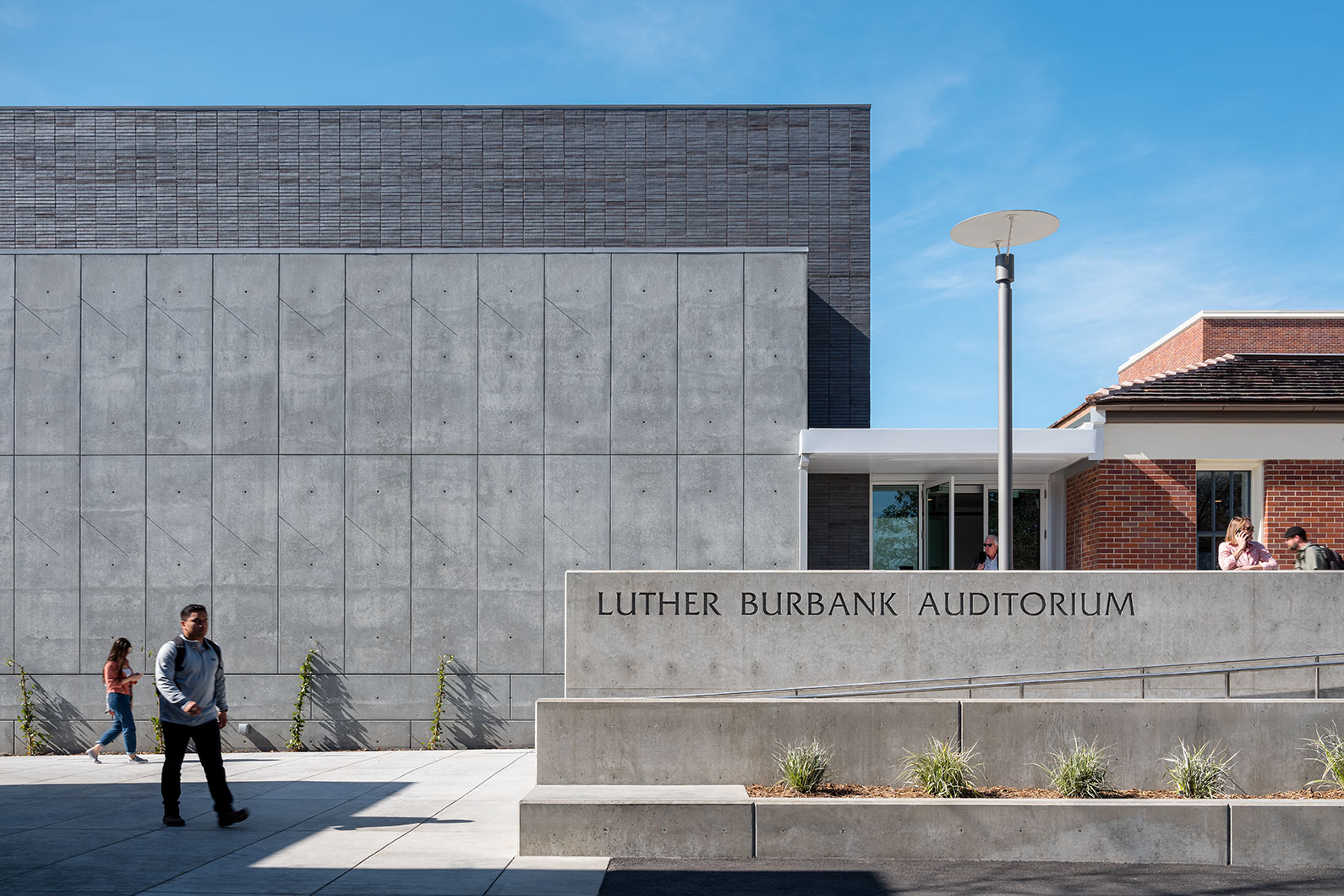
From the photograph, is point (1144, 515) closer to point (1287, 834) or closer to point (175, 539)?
point (1287, 834)

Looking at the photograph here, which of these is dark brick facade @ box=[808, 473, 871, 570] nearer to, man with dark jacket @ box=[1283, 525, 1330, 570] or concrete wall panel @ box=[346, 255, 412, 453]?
concrete wall panel @ box=[346, 255, 412, 453]

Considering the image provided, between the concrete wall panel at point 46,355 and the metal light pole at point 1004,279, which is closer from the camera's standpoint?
the metal light pole at point 1004,279

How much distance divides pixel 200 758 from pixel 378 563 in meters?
6.54

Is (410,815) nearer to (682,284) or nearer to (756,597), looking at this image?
(756,597)

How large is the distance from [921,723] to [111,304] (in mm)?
13283

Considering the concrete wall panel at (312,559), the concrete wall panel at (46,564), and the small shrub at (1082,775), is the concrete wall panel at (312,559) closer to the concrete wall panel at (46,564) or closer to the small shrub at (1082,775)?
the concrete wall panel at (46,564)

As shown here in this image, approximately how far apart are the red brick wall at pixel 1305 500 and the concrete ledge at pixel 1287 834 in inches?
338


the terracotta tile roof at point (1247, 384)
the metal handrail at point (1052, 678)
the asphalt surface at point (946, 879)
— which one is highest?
the terracotta tile roof at point (1247, 384)

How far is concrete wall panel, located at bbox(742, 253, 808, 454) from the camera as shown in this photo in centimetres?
1539

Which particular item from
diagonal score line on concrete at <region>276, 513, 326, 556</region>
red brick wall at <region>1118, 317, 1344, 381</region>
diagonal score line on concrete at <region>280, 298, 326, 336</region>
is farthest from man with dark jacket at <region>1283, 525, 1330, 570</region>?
red brick wall at <region>1118, 317, 1344, 381</region>

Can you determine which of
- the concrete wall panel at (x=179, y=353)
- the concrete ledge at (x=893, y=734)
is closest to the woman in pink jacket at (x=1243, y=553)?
the concrete ledge at (x=893, y=734)

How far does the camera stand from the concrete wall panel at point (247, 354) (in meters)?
15.4

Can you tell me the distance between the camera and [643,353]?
15516 mm

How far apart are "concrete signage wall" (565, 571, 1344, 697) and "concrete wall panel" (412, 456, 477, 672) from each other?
185 inches
